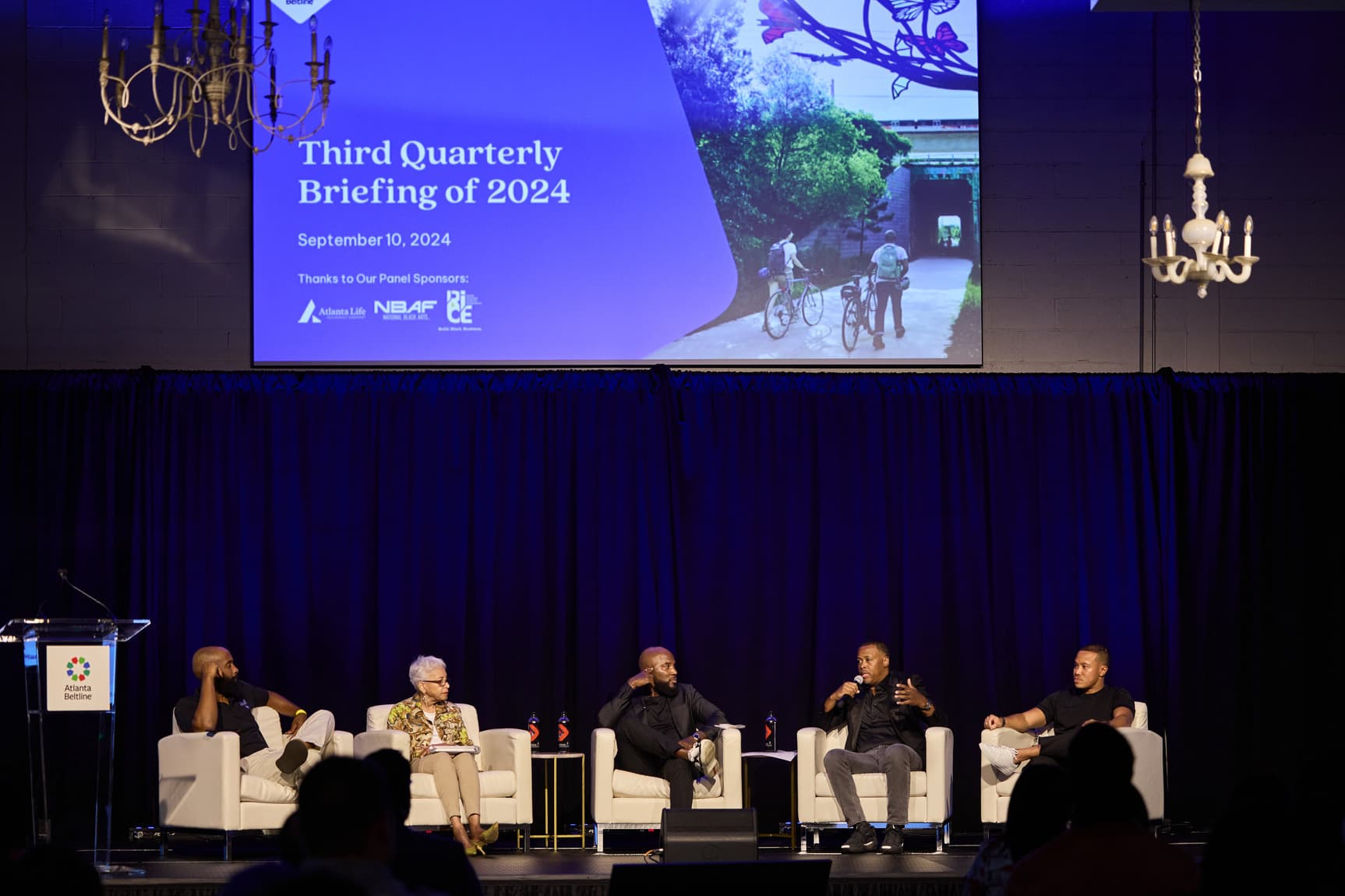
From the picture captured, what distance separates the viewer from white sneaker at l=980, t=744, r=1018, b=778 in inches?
305

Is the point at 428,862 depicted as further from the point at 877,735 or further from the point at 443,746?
the point at 877,735

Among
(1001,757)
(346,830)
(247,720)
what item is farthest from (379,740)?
(346,830)

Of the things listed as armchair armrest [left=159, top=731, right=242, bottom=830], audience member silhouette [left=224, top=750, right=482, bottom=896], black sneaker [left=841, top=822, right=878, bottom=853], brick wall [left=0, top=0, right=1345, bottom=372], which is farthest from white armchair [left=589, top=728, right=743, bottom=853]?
audience member silhouette [left=224, top=750, right=482, bottom=896]

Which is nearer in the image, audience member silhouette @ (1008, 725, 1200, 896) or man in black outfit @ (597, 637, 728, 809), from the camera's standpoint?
audience member silhouette @ (1008, 725, 1200, 896)

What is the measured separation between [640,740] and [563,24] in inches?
153

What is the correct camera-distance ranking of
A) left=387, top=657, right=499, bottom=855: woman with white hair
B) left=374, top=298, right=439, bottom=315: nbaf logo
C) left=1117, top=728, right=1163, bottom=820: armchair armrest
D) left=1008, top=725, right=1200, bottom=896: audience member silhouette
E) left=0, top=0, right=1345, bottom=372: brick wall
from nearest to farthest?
left=1008, top=725, right=1200, bottom=896: audience member silhouette, left=387, top=657, right=499, bottom=855: woman with white hair, left=1117, top=728, right=1163, bottom=820: armchair armrest, left=374, top=298, right=439, bottom=315: nbaf logo, left=0, top=0, right=1345, bottom=372: brick wall

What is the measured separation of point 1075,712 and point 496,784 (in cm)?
277

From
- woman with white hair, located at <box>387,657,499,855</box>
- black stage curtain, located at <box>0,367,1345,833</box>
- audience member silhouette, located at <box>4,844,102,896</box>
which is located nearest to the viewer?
audience member silhouette, located at <box>4,844,102,896</box>

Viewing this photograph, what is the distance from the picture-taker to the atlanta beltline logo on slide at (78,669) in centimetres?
675

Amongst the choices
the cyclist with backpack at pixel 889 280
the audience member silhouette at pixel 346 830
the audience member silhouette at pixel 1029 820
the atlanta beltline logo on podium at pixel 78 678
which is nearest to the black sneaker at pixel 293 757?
the atlanta beltline logo on podium at pixel 78 678

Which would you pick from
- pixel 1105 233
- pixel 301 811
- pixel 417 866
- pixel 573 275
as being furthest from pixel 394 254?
pixel 301 811

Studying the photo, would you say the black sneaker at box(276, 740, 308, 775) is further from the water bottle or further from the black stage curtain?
the water bottle

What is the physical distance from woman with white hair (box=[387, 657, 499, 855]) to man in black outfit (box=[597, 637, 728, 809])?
0.69 meters

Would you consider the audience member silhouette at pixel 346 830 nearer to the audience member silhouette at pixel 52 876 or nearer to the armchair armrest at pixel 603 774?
the audience member silhouette at pixel 52 876
